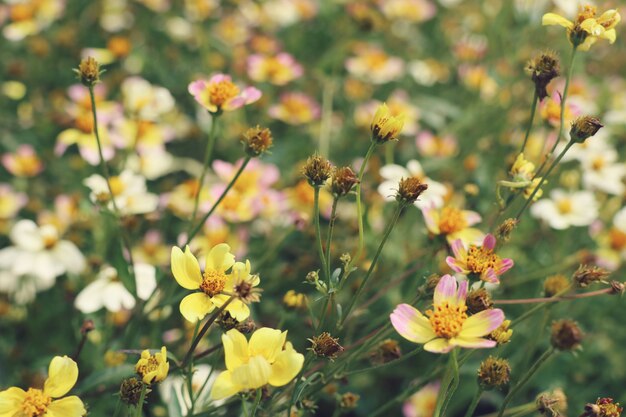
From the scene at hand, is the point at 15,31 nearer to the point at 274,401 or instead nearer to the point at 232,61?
the point at 232,61

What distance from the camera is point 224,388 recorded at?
2.75 ft

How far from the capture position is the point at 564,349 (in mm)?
1007

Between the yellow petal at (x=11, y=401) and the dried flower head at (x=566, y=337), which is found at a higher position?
the dried flower head at (x=566, y=337)

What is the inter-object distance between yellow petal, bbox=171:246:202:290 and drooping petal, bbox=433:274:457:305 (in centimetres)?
35

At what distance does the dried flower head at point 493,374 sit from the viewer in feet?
3.09

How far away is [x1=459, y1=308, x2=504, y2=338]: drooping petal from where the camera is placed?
0.86m

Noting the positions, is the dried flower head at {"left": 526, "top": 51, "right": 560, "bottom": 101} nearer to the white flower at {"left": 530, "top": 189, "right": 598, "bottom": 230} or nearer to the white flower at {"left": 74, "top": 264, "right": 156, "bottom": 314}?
the white flower at {"left": 530, "top": 189, "right": 598, "bottom": 230}

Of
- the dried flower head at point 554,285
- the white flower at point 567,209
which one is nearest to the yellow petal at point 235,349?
the dried flower head at point 554,285

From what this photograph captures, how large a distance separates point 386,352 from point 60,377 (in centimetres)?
51

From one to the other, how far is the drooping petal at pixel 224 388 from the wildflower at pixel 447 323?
228mm

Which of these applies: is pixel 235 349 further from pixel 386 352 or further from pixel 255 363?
pixel 386 352

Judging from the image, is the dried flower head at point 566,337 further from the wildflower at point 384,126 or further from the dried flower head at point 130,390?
the dried flower head at point 130,390

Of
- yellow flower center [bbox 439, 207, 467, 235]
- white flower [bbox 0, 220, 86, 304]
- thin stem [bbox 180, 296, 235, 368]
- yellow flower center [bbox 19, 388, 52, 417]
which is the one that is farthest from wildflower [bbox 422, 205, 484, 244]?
white flower [bbox 0, 220, 86, 304]

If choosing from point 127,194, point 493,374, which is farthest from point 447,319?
point 127,194
